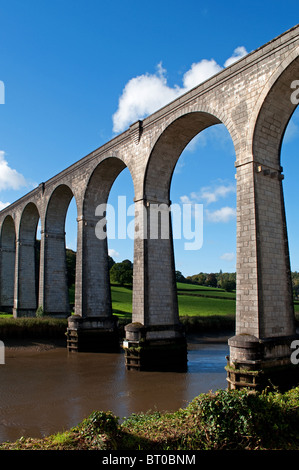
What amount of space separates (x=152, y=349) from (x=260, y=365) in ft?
19.8

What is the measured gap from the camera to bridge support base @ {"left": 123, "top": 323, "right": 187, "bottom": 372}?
51.5 ft

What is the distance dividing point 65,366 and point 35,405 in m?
6.03

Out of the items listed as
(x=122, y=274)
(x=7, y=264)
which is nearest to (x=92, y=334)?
(x=7, y=264)

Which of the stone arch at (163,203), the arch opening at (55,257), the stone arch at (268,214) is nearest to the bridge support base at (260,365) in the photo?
the stone arch at (268,214)

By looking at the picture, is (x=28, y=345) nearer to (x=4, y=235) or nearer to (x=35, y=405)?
(x=35, y=405)

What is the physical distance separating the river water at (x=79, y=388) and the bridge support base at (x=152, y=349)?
1.57 ft

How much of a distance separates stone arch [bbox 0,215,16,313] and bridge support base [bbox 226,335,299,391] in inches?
1069

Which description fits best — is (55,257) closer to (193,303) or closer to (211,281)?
(193,303)

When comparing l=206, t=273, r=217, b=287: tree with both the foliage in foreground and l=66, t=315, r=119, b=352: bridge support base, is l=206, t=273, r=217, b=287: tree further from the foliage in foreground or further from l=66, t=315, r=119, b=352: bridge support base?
the foliage in foreground

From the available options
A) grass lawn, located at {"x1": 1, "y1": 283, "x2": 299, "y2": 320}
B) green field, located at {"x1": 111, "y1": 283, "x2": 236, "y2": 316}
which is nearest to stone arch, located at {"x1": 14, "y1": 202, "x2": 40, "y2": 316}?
grass lawn, located at {"x1": 1, "y1": 283, "x2": 299, "y2": 320}

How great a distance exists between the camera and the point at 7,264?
34.4m

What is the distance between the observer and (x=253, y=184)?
38.7 feet
